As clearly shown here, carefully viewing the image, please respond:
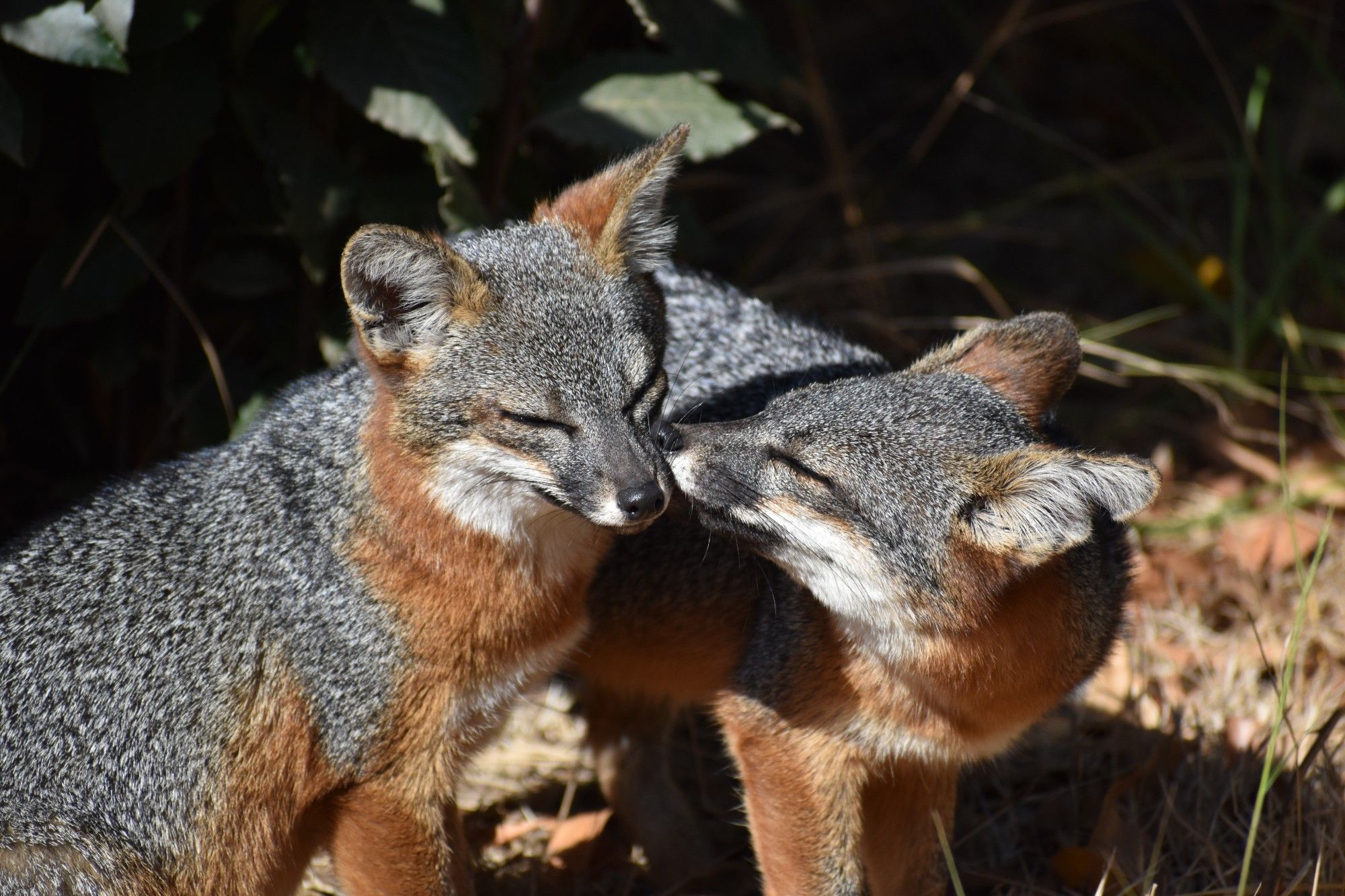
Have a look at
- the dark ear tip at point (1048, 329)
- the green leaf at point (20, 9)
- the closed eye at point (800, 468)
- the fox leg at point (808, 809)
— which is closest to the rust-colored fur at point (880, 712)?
the fox leg at point (808, 809)

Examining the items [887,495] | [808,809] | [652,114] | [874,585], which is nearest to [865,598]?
[874,585]

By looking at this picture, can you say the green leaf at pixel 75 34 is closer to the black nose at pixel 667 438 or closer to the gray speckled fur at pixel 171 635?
the gray speckled fur at pixel 171 635

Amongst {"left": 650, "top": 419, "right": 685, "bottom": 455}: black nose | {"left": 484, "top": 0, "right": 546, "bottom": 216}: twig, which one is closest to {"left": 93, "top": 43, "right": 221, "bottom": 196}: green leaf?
{"left": 484, "top": 0, "right": 546, "bottom": 216}: twig

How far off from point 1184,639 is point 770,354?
2.04 meters

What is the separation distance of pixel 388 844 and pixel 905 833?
A: 4.63 feet

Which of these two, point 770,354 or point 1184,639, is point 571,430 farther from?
point 1184,639

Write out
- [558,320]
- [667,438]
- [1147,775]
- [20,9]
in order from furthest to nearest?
[1147,775]
[20,9]
[667,438]
[558,320]

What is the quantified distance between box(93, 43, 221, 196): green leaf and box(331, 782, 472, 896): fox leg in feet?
6.43

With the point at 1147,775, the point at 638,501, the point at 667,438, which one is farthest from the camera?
the point at 1147,775

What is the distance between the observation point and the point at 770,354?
13.0ft

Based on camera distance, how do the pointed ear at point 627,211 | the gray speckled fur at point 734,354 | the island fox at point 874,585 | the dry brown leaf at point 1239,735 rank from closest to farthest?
the island fox at point 874,585 < the pointed ear at point 627,211 < the gray speckled fur at point 734,354 < the dry brown leaf at point 1239,735

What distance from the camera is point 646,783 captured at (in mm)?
4207

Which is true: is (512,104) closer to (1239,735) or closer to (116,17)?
(116,17)

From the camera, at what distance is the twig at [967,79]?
5688 mm
